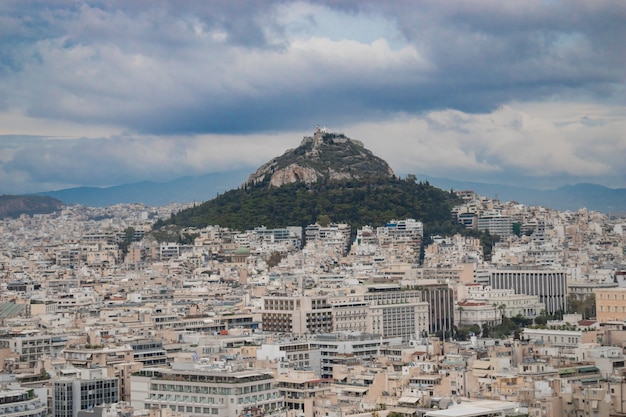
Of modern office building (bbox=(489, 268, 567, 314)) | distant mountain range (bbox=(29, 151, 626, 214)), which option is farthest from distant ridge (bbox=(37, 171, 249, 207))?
modern office building (bbox=(489, 268, 567, 314))

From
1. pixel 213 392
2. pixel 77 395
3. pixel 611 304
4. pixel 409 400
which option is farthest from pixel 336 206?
pixel 213 392

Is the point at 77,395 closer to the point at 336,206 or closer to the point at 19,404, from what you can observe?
the point at 19,404

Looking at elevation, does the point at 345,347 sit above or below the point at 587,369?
above

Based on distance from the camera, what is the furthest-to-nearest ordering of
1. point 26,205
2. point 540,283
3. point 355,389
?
point 26,205, point 540,283, point 355,389

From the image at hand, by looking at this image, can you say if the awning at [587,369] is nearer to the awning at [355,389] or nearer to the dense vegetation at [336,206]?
the awning at [355,389]

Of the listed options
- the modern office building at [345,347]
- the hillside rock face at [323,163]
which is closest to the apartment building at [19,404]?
the modern office building at [345,347]

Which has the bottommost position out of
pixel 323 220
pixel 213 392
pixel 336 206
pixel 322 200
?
pixel 213 392

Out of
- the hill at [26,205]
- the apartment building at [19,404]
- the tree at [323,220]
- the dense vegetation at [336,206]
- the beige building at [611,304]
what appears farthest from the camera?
the hill at [26,205]
